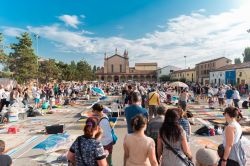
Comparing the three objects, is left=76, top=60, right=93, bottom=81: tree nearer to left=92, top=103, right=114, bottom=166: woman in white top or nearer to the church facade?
the church facade

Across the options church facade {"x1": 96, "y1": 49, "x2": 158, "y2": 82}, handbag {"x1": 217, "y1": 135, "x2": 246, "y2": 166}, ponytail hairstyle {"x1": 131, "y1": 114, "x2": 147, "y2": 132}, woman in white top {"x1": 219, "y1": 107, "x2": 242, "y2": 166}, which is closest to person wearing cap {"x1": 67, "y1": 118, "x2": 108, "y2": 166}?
ponytail hairstyle {"x1": 131, "y1": 114, "x2": 147, "y2": 132}

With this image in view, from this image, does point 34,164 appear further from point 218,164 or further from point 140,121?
point 218,164

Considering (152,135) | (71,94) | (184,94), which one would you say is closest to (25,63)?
(71,94)

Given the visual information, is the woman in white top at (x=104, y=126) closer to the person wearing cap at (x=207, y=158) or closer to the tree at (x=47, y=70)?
the person wearing cap at (x=207, y=158)

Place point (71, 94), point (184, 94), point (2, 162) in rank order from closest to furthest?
point (2, 162), point (184, 94), point (71, 94)

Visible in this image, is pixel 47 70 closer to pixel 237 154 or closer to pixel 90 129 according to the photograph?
pixel 90 129

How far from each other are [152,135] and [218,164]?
128cm

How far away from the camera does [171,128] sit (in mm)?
3971

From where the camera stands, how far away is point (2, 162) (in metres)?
4.12

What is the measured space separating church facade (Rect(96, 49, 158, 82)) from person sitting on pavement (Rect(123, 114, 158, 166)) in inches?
4617

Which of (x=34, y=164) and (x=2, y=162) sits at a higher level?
(x=2, y=162)

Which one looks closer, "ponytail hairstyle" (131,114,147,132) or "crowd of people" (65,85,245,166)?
"crowd of people" (65,85,245,166)

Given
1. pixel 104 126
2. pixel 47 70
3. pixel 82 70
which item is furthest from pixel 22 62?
pixel 82 70

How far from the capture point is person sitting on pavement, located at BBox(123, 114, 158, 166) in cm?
374
